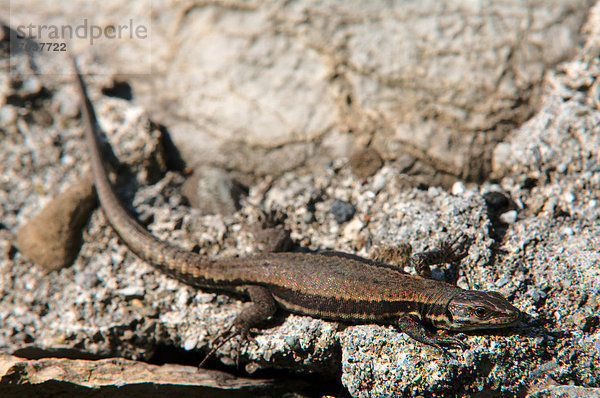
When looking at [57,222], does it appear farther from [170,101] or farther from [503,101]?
[503,101]

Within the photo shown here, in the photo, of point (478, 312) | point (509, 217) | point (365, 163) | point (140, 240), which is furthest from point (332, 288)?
point (140, 240)

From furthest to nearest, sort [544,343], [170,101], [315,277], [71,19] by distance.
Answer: [71,19], [170,101], [315,277], [544,343]

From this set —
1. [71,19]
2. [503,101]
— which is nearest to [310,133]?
[503,101]

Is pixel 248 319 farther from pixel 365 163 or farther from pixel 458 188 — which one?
pixel 458 188

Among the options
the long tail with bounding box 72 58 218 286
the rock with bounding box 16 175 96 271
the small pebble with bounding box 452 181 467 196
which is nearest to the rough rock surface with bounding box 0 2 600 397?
the small pebble with bounding box 452 181 467 196

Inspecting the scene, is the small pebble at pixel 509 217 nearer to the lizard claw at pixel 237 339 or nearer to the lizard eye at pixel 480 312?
the lizard eye at pixel 480 312

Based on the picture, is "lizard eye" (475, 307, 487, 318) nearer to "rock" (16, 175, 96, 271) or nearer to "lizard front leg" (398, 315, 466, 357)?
"lizard front leg" (398, 315, 466, 357)
